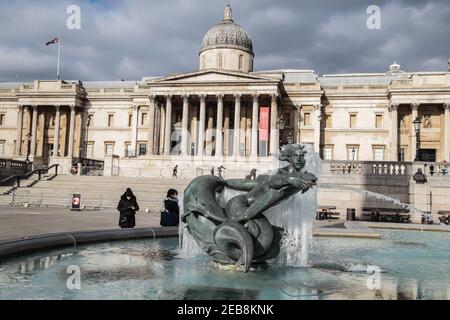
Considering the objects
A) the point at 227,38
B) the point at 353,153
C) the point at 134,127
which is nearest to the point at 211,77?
the point at 227,38

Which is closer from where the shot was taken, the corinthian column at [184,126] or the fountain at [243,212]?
the fountain at [243,212]

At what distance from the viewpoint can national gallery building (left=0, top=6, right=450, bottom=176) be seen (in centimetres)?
5156

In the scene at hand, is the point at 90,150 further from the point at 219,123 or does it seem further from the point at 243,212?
the point at 243,212

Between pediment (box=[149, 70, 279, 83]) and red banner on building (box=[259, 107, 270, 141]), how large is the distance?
3454 mm

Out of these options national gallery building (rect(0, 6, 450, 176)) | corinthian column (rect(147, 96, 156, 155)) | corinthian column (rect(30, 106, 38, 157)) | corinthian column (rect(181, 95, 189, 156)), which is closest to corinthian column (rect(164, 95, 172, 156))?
national gallery building (rect(0, 6, 450, 176))

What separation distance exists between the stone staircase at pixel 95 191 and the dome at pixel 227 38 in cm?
2862

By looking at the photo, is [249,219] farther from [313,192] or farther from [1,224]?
[1,224]

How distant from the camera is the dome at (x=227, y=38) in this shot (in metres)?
59.9

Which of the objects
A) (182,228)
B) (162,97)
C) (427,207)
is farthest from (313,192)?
(162,97)

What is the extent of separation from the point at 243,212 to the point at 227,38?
5508 cm

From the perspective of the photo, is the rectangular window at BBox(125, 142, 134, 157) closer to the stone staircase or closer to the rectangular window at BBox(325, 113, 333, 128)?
the stone staircase

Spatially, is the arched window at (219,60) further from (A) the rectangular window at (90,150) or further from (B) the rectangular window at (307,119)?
(A) the rectangular window at (90,150)

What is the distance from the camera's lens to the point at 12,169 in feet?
137

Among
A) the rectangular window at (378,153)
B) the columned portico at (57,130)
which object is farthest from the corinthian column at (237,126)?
the columned portico at (57,130)
